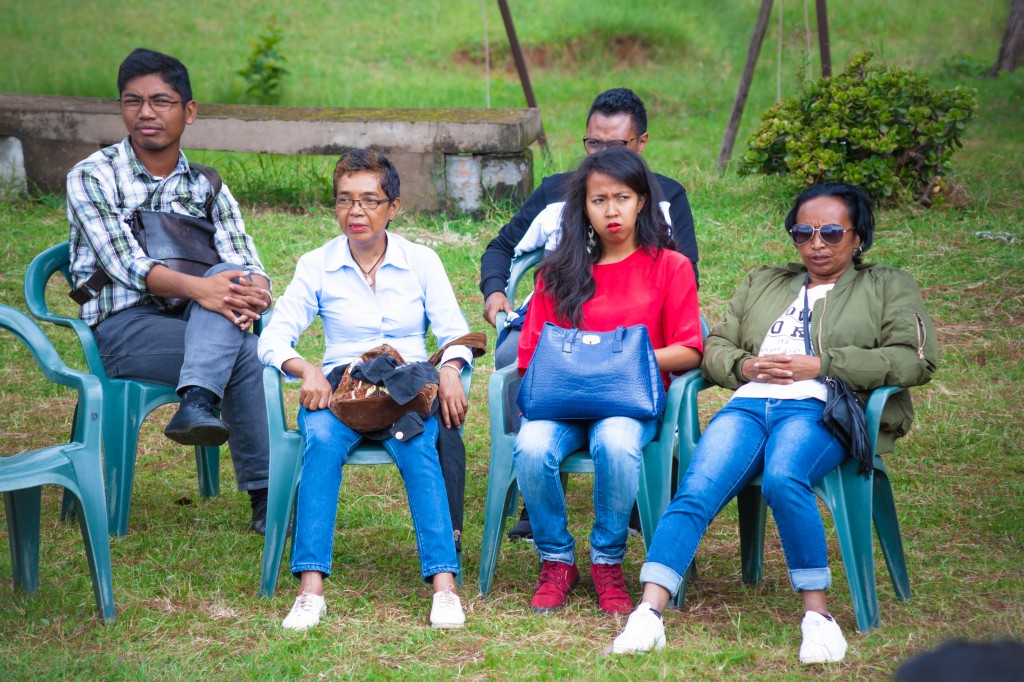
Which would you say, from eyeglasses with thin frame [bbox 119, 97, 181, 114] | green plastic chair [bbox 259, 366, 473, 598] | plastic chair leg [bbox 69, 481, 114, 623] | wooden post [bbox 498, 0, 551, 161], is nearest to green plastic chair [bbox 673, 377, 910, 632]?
green plastic chair [bbox 259, 366, 473, 598]

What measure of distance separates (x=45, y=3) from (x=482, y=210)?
10.6 m

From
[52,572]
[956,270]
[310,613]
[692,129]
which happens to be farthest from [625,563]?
[692,129]

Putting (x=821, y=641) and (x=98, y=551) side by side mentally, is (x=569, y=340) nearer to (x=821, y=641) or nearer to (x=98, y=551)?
(x=821, y=641)

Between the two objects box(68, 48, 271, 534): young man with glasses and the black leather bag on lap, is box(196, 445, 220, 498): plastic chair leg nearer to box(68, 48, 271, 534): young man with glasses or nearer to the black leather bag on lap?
box(68, 48, 271, 534): young man with glasses

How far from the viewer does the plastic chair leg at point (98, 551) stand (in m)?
3.29

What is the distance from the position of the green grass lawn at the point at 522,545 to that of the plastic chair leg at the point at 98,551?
61 mm

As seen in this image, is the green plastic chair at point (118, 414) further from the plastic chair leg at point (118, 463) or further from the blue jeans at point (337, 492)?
the blue jeans at point (337, 492)

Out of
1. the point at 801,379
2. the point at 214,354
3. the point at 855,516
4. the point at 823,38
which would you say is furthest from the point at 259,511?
the point at 823,38

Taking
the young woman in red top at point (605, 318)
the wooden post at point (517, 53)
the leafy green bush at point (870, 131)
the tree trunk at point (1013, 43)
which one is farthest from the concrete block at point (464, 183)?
the tree trunk at point (1013, 43)

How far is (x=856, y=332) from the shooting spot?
11.2ft

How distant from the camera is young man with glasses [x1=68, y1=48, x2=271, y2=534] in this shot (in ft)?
13.1

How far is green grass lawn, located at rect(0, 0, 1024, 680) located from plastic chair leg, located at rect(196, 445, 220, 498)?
2.1 inches

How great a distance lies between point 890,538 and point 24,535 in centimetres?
265

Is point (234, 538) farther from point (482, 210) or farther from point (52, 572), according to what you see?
point (482, 210)
